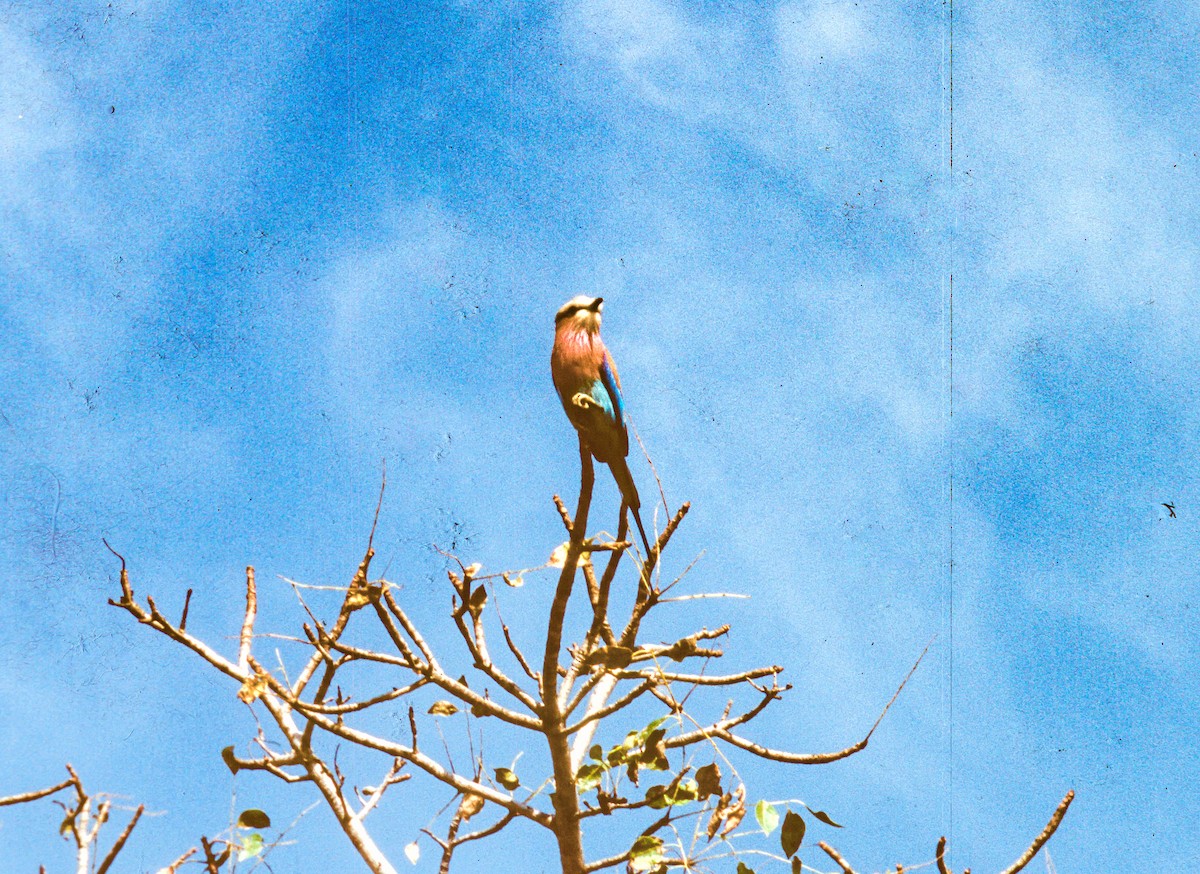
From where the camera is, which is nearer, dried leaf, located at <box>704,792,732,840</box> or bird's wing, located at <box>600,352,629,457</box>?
dried leaf, located at <box>704,792,732,840</box>

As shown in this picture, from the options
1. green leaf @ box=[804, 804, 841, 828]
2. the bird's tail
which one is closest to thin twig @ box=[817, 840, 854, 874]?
green leaf @ box=[804, 804, 841, 828]

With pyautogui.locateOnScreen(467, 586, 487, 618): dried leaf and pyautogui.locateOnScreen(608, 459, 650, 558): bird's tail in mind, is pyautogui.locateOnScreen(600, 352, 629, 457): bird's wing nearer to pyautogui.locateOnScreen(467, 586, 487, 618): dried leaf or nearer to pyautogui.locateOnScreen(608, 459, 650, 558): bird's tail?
pyautogui.locateOnScreen(608, 459, 650, 558): bird's tail

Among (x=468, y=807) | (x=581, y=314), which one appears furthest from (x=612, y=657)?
(x=581, y=314)

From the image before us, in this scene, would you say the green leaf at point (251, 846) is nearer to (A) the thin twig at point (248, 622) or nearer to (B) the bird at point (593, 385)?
(A) the thin twig at point (248, 622)

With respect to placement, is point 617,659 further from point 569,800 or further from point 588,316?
point 588,316

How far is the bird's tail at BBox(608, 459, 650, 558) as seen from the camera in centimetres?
394

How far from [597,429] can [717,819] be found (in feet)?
5.24

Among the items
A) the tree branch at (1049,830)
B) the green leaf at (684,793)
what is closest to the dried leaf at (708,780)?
the green leaf at (684,793)

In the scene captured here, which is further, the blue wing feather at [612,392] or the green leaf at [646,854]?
the blue wing feather at [612,392]

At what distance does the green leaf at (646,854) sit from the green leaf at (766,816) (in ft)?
1.15

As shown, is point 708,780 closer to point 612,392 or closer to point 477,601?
point 477,601

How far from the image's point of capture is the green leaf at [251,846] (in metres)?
3.35

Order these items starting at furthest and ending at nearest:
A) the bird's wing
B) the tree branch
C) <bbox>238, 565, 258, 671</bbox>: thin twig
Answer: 1. the bird's wing
2. <bbox>238, 565, 258, 671</bbox>: thin twig
3. the tree branch

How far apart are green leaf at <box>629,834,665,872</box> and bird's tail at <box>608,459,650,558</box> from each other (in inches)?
46.8
